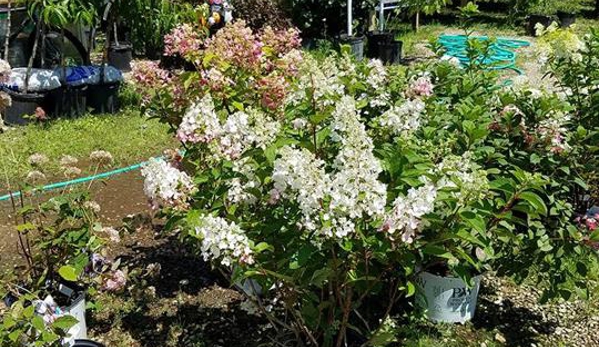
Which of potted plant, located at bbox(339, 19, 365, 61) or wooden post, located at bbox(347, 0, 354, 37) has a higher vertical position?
wooden post, located at bbox(347, 0, 354, 37)

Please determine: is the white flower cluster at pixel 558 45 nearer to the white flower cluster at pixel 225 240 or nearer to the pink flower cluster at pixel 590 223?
the pink flower cluster at pixel 590 223

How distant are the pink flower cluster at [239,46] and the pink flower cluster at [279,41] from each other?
14cm

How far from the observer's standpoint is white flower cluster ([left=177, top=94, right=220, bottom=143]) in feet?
7.08

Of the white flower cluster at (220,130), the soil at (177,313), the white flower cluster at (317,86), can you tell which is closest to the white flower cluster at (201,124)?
the white flower cluster at (220,130)

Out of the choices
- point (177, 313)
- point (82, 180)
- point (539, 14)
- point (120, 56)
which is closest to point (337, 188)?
point (177, 313)

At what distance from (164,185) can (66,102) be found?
151 inches

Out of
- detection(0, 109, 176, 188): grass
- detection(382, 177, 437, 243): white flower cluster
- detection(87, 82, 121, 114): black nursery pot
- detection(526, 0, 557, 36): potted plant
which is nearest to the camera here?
detection(382, 177, 437, 243): white flower cluster

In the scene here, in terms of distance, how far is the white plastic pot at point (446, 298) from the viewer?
2.80m

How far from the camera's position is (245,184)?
215 cm

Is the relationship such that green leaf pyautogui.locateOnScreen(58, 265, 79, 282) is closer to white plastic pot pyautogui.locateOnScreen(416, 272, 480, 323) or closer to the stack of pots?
white plastic pot pyautogui.locateOnScreen(416, 272, 480, 323)

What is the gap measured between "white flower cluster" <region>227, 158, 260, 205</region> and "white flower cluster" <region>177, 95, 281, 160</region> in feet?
0.21

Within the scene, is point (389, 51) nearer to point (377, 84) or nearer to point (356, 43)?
point (356, 43)

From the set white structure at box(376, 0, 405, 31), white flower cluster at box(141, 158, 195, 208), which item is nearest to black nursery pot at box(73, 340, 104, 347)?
white flower cluster at box(141, 158, 195, 208)

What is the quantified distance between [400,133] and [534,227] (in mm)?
744
